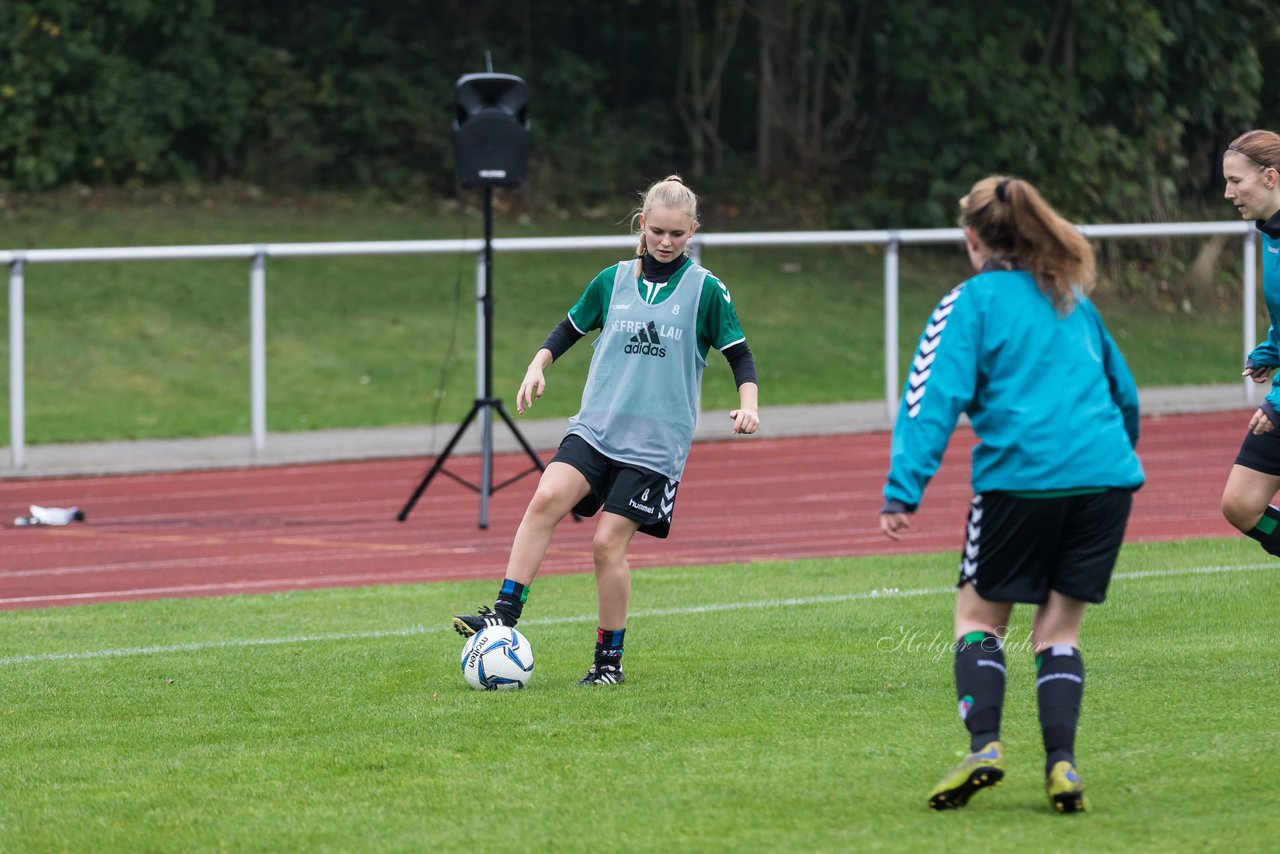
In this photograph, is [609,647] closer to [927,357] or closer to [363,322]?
[927,357]

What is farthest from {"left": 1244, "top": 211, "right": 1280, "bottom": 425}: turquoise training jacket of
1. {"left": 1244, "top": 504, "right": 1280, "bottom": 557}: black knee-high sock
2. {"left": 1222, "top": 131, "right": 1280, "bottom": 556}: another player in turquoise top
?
{"left": 1244, "top": 504, "right": 1280, "bottom": 557}: black knee-high sock

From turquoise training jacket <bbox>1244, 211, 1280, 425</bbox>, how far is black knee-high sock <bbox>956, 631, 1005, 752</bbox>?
2773 millimetres

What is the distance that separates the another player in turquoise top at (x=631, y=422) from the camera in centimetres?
698

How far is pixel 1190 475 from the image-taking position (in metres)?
14.4

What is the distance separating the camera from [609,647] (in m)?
7.04

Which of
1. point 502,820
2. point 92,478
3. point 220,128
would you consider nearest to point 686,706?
point 502,820

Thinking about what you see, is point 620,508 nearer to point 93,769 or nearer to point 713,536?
point 93,769

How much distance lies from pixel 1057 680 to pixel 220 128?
22.9 m

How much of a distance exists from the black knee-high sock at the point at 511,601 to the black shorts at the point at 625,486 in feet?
1.42

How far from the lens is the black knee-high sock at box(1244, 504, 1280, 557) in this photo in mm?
7684

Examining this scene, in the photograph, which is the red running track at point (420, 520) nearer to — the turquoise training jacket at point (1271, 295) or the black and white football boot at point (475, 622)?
the black and white football boot at point (475, 622)

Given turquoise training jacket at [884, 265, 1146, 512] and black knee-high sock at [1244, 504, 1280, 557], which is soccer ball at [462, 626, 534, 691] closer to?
turquoise training jacket at [884, 265, 1146, 512]

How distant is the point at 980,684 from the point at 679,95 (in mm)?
24887

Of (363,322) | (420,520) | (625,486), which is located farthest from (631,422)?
(363,322)
